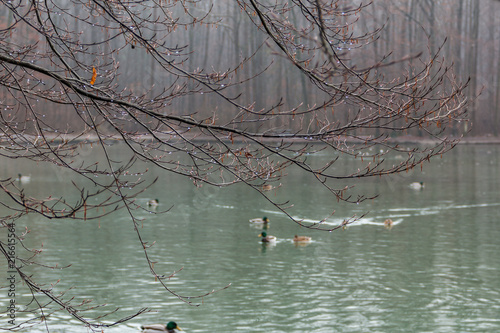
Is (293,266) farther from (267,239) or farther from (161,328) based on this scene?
(161,328)

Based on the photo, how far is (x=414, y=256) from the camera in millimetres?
13203

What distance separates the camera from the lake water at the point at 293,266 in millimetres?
9531

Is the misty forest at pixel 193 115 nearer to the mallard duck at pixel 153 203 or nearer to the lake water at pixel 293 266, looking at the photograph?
the mallard duck at pixel 153 203

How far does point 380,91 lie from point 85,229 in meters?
12.0

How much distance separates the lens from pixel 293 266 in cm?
1248

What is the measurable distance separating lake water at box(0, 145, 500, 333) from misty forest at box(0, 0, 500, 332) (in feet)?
0.93

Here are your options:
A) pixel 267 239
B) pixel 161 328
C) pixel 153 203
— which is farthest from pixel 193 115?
pixel 161 328

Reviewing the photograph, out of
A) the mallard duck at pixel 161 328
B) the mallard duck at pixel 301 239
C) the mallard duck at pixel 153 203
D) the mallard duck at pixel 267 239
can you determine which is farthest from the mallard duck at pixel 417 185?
the mallard duck at pixel 161 328

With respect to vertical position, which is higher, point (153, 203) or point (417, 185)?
point (417, 185)

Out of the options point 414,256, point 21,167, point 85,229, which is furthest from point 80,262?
point 21,167

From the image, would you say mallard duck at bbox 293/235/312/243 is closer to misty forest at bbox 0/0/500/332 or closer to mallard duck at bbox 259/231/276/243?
mallard duck at bbox 259/231/276/243

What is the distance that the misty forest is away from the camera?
4625 millimetres

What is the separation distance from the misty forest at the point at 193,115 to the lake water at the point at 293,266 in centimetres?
28

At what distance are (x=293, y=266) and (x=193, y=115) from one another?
6171mm
